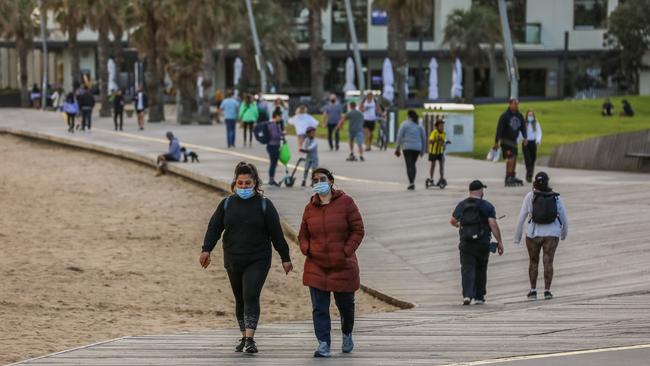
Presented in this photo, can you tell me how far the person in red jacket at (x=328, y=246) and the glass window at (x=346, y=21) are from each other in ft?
248

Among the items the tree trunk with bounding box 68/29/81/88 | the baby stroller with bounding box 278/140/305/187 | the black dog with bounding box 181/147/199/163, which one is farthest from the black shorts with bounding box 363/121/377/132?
the tree trunk with bounding box 68/29/81/88

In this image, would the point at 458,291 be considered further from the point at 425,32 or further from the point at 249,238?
the point at 425,32

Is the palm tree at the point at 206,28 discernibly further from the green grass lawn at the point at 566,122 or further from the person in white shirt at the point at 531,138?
the person in white shirt at the point at 531,138

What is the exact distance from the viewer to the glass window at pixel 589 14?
86688 mm

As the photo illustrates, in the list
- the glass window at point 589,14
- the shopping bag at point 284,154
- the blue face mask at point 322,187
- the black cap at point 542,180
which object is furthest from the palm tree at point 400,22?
the blue face mask at point 322,187

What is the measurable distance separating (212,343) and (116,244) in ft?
39.2

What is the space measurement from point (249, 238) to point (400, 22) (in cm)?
5373

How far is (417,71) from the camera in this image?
3487 inches

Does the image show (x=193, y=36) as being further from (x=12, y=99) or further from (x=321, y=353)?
(x=321, y=353)

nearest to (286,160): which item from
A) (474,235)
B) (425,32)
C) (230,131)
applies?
(474,235)

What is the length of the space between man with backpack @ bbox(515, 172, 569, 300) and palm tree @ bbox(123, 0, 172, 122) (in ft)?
158

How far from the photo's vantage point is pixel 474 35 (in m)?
81.4

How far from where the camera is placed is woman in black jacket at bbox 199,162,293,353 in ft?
40.0

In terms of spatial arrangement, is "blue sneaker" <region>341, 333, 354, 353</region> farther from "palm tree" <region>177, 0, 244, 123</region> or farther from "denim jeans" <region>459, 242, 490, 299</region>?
"palm tree" <region>177, 0, 244, 123</region>
